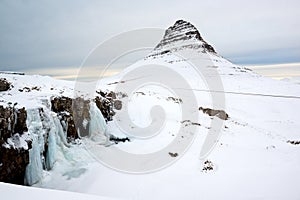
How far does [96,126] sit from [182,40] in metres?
71.4

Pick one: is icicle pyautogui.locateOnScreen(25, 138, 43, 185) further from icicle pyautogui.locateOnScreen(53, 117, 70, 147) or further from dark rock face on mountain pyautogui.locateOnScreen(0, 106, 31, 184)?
icicle pyautogui.locateOnScreen(53, 117, 70, 147)

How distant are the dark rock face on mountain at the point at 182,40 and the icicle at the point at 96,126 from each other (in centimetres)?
5661

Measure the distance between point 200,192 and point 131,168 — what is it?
3.45m

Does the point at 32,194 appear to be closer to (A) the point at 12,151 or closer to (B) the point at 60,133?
(A) the point at 12,151

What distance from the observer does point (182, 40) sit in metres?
78.1

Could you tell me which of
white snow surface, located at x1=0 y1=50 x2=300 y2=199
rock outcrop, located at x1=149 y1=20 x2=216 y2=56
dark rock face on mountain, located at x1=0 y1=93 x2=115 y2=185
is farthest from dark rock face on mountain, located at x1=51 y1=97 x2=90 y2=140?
rock outcrop, located at x1=149 y1=20 x2=216 y2=56

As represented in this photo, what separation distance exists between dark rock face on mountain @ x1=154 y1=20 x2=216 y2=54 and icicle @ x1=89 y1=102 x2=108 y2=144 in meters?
56.6

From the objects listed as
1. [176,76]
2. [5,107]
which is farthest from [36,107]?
[176,76]

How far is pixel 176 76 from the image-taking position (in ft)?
139

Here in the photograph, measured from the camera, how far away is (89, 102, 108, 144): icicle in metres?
11.8

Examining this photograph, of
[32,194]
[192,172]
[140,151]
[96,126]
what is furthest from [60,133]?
[32,194]

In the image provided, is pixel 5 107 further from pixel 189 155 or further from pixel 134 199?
pixel 189 155

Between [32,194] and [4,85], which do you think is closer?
[32,194]

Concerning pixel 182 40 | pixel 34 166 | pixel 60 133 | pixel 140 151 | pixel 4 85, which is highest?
pixel 182 40
